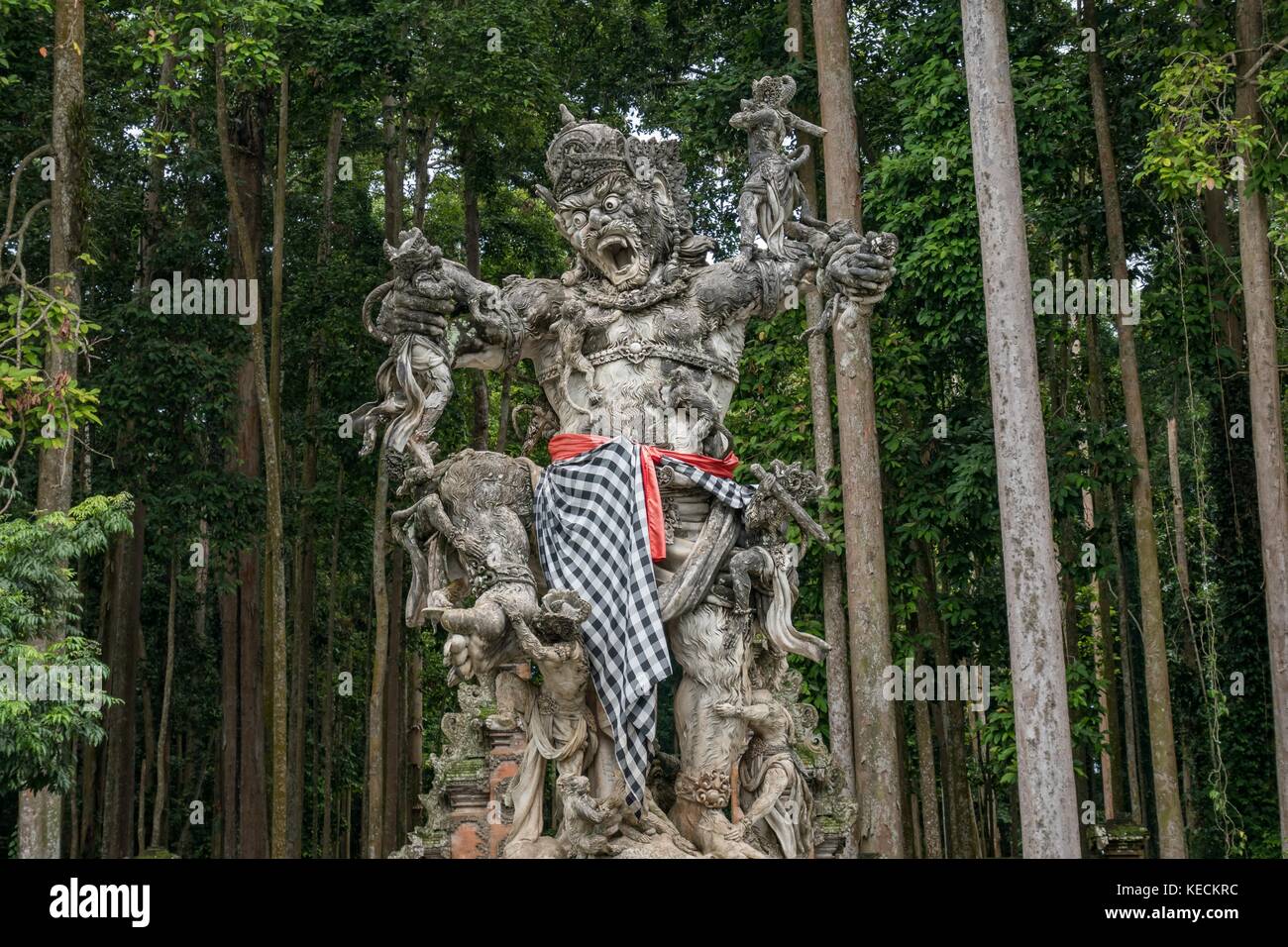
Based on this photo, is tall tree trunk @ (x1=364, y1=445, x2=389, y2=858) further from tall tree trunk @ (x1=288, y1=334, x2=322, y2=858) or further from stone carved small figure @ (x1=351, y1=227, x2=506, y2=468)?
stone carved small figure @ (x1=351, y1=227, x2=506, y2=468)

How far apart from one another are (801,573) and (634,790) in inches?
340

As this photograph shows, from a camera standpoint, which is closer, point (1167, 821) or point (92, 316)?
point (1167, 821)

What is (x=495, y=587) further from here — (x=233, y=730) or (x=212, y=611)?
(x=212, y=611)

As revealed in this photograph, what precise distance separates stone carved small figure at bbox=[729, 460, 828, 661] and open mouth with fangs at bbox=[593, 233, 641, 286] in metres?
1.25

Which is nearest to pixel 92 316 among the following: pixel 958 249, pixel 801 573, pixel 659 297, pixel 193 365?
pixel 193 365

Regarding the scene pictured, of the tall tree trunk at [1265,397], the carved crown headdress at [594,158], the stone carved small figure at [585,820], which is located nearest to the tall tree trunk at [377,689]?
the tall tree trunk at [1265,397]

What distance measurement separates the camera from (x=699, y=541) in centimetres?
776

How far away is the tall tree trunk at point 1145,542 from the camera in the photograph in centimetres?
1439

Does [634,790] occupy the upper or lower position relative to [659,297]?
lower

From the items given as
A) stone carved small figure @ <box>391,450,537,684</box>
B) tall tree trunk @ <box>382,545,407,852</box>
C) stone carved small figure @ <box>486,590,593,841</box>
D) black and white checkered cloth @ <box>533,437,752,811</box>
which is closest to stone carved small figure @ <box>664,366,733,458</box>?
black and white checkered cloth @ <box>533,437,752,811</box>

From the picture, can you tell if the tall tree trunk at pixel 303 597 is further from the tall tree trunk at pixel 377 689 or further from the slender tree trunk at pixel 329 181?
the tall tree trunk at pixel 377 689

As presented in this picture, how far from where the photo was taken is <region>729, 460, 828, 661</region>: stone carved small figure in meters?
7.71

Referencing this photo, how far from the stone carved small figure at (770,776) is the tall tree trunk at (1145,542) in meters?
7.56

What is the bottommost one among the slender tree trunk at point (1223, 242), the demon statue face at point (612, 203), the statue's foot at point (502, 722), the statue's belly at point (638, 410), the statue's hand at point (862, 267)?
the statue's foot at point (502, 722)
